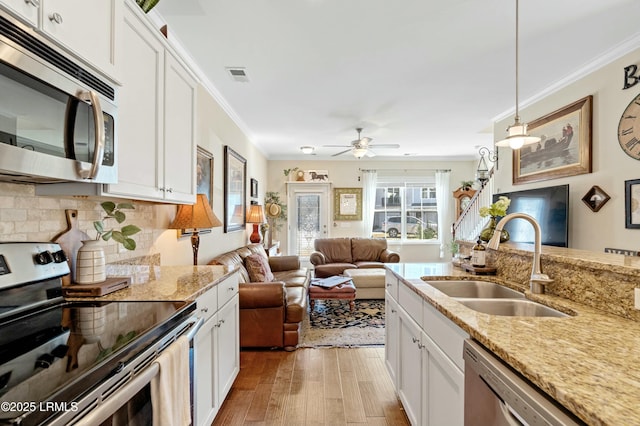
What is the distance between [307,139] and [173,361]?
4932mm

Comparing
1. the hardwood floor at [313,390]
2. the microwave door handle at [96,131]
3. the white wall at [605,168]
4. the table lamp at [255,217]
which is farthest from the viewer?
the table lamp at [255,217]

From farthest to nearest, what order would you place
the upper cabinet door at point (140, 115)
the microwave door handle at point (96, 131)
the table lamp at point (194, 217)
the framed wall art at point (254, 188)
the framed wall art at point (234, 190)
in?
the framed wall art at point (254, 188) < the framed wall art at point (234, 190) < the table lamp at point (194, 217) < the upper cabinet door at point (140, 115) < the microwave door handle at point (96, 131)

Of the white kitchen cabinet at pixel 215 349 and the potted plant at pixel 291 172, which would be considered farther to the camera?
the potted plant at pixel 291 172

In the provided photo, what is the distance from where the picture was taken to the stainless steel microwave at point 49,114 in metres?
0.89

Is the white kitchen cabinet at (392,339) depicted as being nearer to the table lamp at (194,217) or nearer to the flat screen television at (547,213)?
the table lamp at (194,217)

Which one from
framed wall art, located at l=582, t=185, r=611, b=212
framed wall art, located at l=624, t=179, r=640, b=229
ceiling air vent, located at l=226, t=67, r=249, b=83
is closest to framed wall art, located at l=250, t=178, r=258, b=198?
ceiling air vent, located at l=226, t=67, r=249, b=83

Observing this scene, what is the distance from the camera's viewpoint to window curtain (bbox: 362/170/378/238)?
727 centimetres

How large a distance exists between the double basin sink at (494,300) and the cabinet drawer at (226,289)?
1333 mm

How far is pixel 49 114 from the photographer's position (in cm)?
103

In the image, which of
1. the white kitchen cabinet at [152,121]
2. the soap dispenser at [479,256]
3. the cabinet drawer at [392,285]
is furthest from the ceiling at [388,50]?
the cabinet drawer at [392,285]

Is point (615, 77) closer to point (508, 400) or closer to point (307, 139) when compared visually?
point (508, 400)

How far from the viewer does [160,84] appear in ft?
5.74

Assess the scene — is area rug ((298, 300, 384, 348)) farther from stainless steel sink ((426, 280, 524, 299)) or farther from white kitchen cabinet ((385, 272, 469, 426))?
stainless steel sink ((426, 280, 524, 299))

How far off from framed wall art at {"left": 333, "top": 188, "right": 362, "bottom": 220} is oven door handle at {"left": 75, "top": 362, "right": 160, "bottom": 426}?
250 inches
